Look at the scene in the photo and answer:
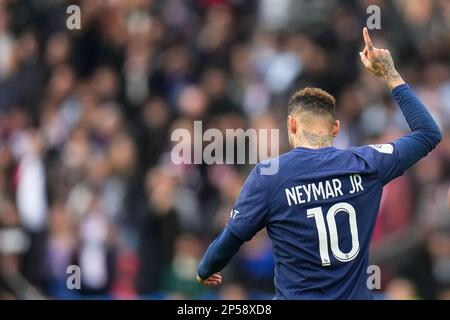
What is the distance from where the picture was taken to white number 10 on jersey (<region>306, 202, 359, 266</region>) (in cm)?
558

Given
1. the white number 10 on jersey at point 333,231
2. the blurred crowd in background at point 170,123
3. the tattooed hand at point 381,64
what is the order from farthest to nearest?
1. the blurred crowd in background at point 170,123
2. the tattooed hand at point 381,64
3. the white number 10 on jersey at point 333,231

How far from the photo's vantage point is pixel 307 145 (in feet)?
18.9

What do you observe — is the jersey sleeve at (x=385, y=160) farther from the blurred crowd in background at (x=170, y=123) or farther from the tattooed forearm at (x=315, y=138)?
the blurred crowd in background at (x=170, y=123)

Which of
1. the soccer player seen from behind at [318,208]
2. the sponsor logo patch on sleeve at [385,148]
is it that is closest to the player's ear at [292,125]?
the soccer player seen from behind at [318,208]

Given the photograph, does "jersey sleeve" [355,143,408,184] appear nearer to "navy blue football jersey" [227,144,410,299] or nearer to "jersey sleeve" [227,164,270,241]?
"navy blue football jersey" [227,144,410,299]

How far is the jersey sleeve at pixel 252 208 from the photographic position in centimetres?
560

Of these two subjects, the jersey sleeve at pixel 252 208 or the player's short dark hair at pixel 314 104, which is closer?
the jersey sleeve at pixel 252 208

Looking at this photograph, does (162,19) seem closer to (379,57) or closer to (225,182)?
(225,182)

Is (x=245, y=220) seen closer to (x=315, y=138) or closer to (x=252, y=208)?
(x=252, y=208)

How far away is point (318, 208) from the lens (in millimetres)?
5609

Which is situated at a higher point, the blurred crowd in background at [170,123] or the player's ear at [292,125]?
the blurred crowd in background at [170,123]

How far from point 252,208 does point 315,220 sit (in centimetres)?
31
